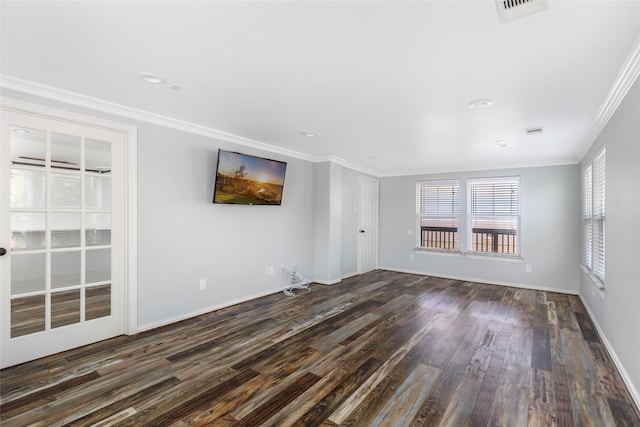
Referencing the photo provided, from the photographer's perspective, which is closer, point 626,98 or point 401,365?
point 626,98

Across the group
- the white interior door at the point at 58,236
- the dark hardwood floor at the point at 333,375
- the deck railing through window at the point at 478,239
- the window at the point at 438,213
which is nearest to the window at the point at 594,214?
→ the dark hardwood floor at the point at 333,375

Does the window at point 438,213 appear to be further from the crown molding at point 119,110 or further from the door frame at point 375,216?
the crown molding at point 119,110

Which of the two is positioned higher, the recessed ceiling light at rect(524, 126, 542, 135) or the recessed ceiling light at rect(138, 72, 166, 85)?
the recessed ceiling light at rect(138, 72, 166, 85)

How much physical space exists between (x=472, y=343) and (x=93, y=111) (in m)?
4.38

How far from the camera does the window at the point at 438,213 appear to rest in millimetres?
6320

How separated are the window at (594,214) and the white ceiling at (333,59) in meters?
0.63

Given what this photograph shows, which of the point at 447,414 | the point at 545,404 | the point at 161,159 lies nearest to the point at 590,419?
the point at 545,404

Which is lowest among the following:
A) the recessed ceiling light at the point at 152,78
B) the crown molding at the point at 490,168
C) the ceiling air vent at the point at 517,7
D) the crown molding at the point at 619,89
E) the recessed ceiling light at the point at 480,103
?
the crown molding at the point at 490,168

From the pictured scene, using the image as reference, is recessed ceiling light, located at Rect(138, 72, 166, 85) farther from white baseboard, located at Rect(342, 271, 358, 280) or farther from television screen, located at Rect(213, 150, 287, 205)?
white baseboard, located at Rect(342, 271, 358, 280)

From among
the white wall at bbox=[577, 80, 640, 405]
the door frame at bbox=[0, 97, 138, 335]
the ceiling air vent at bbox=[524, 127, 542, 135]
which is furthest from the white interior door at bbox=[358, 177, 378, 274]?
the door frame at bbox=[0, 97, 138, 335]

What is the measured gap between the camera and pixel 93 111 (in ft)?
9.39

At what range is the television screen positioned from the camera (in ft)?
12.3

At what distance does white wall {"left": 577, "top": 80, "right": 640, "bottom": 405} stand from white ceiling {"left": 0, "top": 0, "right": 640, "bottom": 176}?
0.34m

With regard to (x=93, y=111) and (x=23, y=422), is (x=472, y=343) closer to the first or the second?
(x=23, y=422)
